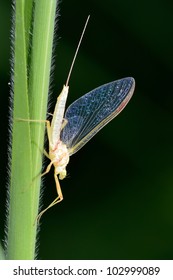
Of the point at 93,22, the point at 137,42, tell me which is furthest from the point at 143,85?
the point at 93,22

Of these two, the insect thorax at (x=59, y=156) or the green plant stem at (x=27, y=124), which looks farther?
the insect thorax at (x=59, y=156)

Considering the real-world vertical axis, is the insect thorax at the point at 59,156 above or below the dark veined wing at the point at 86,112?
below

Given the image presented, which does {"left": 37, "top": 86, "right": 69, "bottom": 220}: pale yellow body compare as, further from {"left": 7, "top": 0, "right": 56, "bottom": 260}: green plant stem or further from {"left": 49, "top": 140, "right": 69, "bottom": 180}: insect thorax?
{"left": 7, "top": 0, "right": 56, "bottom": 260}: green plant stem

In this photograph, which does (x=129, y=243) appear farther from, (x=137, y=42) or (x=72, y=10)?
(x=72, y=10)

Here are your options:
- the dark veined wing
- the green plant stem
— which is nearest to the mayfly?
the dark veined wing

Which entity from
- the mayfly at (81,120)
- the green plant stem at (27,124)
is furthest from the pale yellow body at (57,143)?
the green plant stem at (27,124)

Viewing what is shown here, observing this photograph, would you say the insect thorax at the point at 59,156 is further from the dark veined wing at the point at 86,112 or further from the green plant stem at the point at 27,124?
the green plant stem at the point at 27,124
